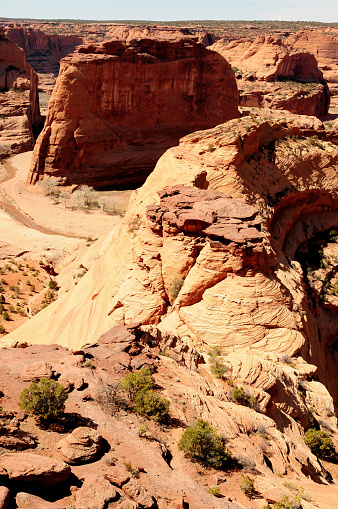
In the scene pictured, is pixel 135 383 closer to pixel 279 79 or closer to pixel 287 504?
pixel 287 504

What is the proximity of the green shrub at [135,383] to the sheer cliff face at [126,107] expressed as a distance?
157 ft

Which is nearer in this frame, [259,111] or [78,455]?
[78,455]

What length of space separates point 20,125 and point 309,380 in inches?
2739

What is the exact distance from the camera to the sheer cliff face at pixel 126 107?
179 feet

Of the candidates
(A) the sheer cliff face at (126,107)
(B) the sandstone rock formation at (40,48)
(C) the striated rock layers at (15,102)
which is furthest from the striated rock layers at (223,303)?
(B) the sandstone rock formation at (40,48)

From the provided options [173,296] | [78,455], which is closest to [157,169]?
[173,296]

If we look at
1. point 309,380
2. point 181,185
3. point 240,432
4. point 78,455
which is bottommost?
point 309,380

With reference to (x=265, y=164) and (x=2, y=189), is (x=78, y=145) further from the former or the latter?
(x=265, y=164)

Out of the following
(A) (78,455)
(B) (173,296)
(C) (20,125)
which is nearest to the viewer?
(A) (78,455)

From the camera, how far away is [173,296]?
57.7ft

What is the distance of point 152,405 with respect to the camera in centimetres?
1029

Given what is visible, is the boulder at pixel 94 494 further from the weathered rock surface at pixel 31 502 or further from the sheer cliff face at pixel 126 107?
the sheer cliff face at pixel 126 107

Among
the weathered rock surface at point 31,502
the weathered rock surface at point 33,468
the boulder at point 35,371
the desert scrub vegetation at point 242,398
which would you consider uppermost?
the weathered rock surface at point 33,468

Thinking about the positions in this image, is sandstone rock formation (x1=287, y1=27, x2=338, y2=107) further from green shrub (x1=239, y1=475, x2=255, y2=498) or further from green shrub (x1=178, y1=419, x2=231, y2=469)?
green shrub (x1=239, y1=475, x2=255, y2=498)
